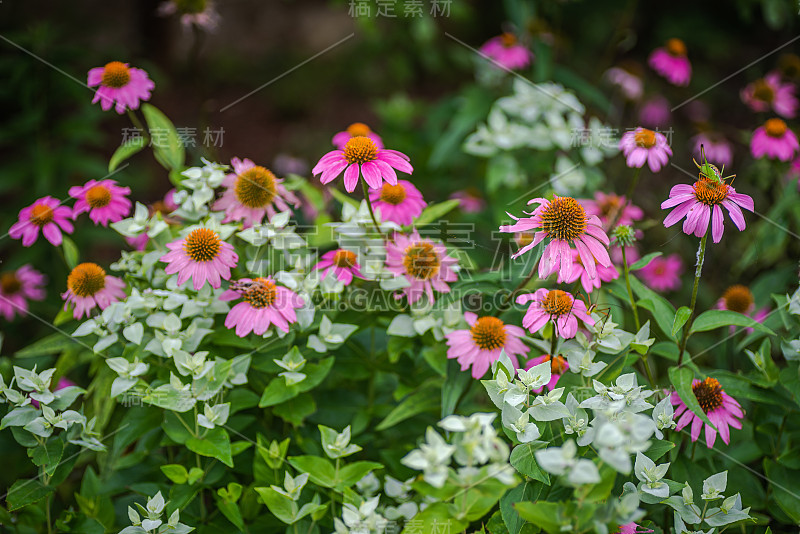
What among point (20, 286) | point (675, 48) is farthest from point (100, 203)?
point (675, 48)

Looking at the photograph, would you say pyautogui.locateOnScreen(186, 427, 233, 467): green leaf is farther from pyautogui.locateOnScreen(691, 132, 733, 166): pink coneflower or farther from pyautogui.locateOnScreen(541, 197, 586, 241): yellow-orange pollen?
pyautogui.locateOnScreen(691, 132, 733, 166): pink coneflower

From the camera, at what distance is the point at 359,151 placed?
1.04 metres

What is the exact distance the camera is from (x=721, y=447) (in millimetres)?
1169

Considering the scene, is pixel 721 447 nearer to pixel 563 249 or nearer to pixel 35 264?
pixel 563 249

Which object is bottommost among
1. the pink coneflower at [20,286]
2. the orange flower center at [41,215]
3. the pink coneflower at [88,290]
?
the pink coneflower at [20,286]

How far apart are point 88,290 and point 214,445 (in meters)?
0.41

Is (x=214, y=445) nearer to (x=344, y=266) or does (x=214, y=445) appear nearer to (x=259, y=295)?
(x=259, y=295)

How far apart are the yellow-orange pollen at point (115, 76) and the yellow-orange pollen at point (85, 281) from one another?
0.39 m

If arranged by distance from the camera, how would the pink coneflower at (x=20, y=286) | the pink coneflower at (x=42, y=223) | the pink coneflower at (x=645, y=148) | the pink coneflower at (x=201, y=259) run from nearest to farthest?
1. the pink coneflower at (x=201, y=259)
2. the pink coneflower at (x=42, y=223)
3. the pink coneflower at (x=645, y=148)
4. the pink coneflower at (x=20, y=286)

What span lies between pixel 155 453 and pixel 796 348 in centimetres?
128

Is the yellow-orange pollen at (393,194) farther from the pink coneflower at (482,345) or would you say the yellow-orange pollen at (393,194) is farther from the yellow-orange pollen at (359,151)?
the pink coneflower at (482,345)

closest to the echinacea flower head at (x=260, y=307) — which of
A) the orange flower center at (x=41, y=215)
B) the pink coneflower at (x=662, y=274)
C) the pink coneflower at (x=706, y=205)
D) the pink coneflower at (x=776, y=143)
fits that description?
the orange flower center at (x=41, y=215)

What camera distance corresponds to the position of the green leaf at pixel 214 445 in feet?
3.16

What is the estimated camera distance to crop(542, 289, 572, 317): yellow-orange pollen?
1000 mm
